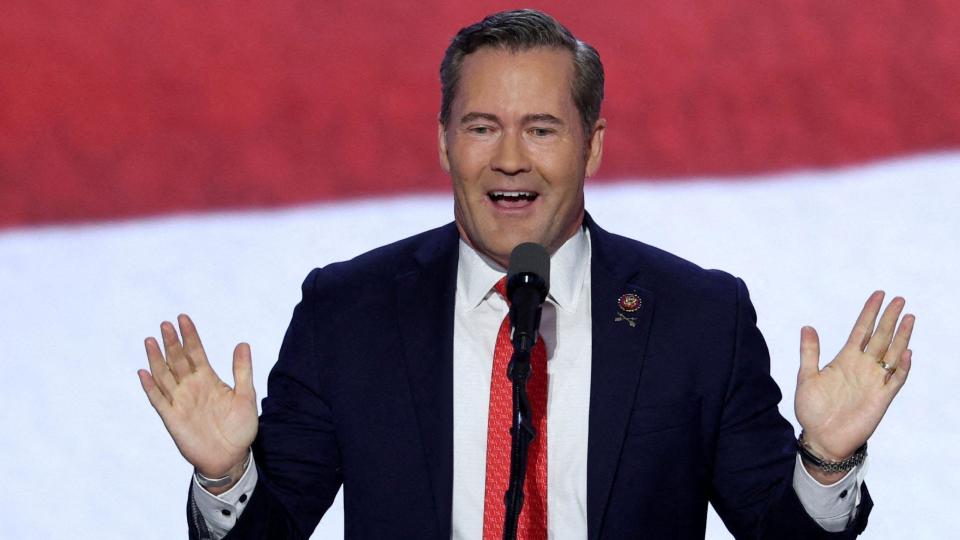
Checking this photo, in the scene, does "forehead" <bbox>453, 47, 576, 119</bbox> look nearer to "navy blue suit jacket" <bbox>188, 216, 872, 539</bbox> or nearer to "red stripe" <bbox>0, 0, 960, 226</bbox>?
"navy blue suit jacket" <bbox>188, 216, 872, 539</bbox>

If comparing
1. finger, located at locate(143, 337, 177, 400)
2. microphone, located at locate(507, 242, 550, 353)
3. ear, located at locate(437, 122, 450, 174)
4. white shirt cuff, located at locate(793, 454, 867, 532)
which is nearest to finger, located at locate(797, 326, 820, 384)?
white shirt cuff, located at locate(793, 454, 867, 532)

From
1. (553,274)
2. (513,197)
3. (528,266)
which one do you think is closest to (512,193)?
(513,197)

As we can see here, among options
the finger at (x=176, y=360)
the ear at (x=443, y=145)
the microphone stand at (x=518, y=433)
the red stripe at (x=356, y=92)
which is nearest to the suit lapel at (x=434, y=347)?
the ear at (x=443, y=145)

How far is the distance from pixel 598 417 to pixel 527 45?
1.88 feet

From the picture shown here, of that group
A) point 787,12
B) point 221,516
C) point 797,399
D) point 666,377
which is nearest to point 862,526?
point 797,399

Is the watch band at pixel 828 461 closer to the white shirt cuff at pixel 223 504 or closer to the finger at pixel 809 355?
the finger at pixel 809 355

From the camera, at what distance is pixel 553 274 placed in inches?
86.7

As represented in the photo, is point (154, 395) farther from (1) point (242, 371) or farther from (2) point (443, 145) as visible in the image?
(2) point (443, 145)

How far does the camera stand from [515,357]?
157 centimetres

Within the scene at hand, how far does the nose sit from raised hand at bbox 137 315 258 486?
461 millimetres

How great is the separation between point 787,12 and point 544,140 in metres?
0.94

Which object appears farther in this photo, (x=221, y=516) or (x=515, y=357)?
(x=221, y=516)

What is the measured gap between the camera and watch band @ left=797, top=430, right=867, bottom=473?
1.94m

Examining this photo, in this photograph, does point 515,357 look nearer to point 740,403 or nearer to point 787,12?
point 740,403
